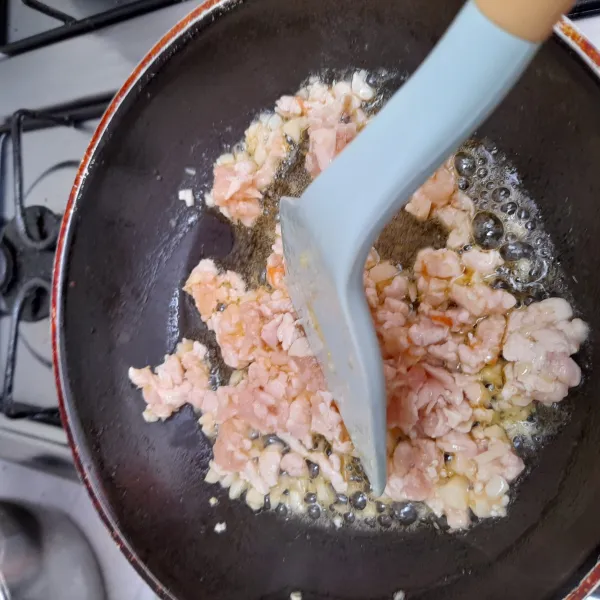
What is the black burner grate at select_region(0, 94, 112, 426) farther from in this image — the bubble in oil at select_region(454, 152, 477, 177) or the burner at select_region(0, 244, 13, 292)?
the bubble in oil at select_region(454, 152, 477, 177)

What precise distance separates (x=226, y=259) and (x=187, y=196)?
0.44 feet

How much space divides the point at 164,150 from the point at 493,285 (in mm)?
600

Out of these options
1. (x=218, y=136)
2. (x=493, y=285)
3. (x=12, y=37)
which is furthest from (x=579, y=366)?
(x=12, y=37)

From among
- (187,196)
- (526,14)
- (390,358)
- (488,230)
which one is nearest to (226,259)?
(187,196)

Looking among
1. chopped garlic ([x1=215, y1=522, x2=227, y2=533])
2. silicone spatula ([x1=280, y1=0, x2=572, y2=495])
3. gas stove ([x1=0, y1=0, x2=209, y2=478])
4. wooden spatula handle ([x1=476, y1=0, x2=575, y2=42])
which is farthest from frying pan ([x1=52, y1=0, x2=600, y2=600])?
wooden spatula handle ([x1=476, y1=0, x2=575, y2=42])

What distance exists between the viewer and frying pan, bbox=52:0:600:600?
2.53 feet

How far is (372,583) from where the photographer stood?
86 cm

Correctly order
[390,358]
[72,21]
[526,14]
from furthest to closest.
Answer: [72,21]
[390,358]
[526,14]

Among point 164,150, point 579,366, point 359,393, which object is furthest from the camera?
point 164,150

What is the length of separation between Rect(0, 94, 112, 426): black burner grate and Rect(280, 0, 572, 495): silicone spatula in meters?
0.51

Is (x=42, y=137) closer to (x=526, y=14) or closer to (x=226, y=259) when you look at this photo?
(x=226, y=259)

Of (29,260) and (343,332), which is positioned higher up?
(343,332)

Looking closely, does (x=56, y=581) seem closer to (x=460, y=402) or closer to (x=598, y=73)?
(x=460, y=402)

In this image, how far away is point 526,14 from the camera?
372mm
